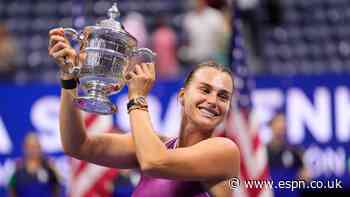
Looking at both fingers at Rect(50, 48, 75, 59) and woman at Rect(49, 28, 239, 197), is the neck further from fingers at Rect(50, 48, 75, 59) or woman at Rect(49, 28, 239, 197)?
fingers at Rect(50, 48, 75, 59)

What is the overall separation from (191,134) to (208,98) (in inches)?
7.9

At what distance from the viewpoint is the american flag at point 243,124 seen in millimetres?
5051

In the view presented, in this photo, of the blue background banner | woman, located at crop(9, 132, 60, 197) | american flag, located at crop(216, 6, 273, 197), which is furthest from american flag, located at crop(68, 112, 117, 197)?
the blue background banner

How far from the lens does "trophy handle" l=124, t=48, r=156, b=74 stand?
140 inches

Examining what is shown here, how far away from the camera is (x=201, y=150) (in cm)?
355

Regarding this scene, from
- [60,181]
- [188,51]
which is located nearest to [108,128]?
[60,181]

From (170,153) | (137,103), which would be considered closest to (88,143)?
(137,103)

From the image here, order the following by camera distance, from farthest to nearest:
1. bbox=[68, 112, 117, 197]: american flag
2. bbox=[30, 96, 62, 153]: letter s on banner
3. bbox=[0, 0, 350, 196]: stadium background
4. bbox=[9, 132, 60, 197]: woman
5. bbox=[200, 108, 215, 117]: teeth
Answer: bbox=[30, 96, 62, 153]: letter s on banner < bbox=[0, 0, 350, 196]: stadium background < bbox=[9, 132, 60, 197]: woman < bbox=[68, 112, 117, 197]: american flag < bbox=[200, 108, 215, 117]: teeth

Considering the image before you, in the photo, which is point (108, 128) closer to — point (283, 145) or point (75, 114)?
point (283, 145)

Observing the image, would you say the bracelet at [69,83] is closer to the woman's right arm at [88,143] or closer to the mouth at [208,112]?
the woman's right arm at [88,143]

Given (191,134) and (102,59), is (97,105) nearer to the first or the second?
(102,59)

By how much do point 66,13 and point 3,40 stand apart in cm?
203

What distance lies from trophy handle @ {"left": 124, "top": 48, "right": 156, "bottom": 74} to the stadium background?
2.63 meters

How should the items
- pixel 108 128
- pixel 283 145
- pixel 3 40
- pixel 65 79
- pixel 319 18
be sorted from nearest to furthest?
1. pixel 65 79
2. pixel 108 128
3. pixel 283 145
4. pixel 3 40
5. pixel 319 18
